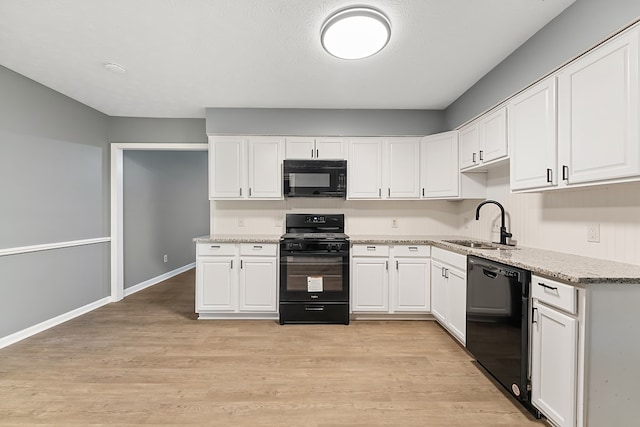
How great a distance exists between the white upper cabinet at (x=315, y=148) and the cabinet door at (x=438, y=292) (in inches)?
65.4

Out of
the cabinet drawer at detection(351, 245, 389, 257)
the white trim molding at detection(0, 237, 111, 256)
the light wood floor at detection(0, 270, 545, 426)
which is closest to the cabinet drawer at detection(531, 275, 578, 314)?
the light wood floor at detection(0, 270, 545, 426)

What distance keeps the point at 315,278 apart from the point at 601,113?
2.58m

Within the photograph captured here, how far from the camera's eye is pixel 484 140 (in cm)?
274

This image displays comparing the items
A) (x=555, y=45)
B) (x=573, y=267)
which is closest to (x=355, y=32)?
(x=555, y=45)

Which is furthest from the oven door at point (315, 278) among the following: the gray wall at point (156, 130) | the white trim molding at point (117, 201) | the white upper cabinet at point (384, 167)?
the gray wall at point (156, 130)

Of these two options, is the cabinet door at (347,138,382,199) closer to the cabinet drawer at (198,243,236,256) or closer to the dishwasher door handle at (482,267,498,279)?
the cabinet drawer at (198,243,236,256)

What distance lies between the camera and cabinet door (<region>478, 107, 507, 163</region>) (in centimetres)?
246

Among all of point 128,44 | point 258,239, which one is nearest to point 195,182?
point 258,239

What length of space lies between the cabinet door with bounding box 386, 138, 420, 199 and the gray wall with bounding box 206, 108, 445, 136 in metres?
0.15

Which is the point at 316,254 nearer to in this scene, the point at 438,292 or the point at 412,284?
the point at 412,284

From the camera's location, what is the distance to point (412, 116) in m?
3.59

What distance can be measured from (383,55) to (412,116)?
143 centimetres

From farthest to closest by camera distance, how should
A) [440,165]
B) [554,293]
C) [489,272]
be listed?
[440,165] → [489,272] → [554,293]

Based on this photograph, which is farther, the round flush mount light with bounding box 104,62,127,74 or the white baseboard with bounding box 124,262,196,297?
the white baseboard with bounding box 124,262,196,297
